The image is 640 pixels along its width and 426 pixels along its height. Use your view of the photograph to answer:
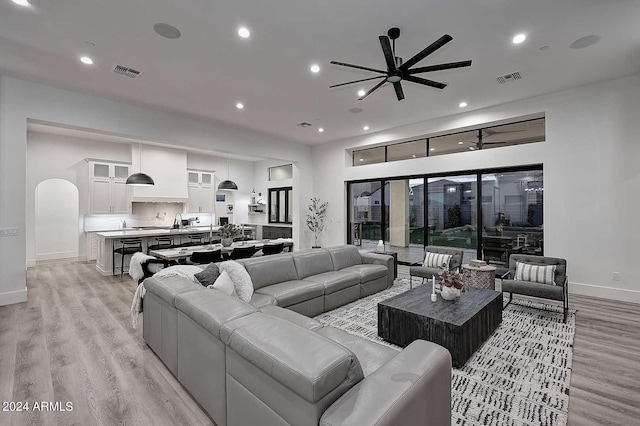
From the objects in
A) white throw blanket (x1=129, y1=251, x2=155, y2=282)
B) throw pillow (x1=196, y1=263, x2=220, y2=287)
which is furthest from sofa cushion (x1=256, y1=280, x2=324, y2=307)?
white throw blanket (x1=129, y1=251, x2=155, y2=282)

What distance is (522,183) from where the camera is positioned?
5859 mm

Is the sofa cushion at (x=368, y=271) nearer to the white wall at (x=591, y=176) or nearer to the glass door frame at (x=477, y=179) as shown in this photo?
the glass door frame at (x=477, y=179)

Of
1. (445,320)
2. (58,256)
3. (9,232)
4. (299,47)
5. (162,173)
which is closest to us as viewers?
(445,320)

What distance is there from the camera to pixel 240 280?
11.2 ft

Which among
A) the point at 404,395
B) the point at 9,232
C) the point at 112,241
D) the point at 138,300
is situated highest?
the point at 9,232

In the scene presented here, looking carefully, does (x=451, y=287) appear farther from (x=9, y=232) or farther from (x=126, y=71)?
(x=9, y=232)

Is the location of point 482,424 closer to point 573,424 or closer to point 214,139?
point 573,424

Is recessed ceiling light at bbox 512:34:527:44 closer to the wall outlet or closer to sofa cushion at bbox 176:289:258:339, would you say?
sofa cushion at bbox 176:289:258:339

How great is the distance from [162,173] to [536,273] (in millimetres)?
9693

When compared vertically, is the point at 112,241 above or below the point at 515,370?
above

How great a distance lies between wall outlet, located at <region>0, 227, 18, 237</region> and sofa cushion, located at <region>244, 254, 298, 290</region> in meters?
3.78

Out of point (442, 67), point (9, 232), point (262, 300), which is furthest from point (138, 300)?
point (442, 67)

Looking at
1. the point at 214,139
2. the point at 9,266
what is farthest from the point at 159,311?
the point at 214,139

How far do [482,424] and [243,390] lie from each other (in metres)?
1.69
